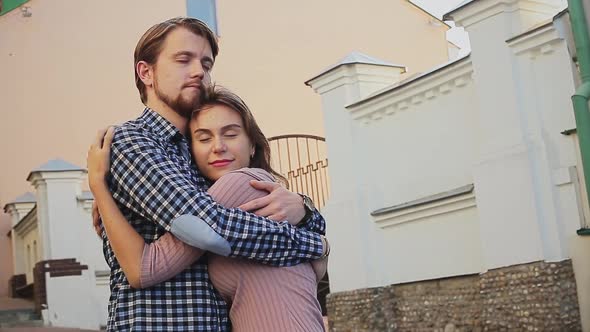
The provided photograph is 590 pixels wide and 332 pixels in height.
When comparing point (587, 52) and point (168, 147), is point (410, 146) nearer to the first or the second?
point (587, 52)

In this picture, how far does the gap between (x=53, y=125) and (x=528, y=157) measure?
9.99m

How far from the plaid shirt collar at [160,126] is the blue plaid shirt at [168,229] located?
0.26 ft

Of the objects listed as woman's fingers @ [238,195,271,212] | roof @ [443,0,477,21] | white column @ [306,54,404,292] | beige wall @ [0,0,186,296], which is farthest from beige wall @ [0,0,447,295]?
→ woman's fingers @ [238,195,271,212]

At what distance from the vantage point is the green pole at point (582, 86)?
677 cm

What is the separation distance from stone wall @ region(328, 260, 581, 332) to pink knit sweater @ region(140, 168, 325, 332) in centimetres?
545

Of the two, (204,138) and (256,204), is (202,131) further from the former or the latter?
(256,204)

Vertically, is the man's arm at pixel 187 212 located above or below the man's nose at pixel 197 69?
below

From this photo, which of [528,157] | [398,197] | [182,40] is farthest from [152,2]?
[182,40]

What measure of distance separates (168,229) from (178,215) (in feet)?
0.13

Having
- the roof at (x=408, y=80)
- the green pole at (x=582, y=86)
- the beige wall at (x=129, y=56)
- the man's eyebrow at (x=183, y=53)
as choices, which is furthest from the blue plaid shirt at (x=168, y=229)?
the beige wall at (x=129, y=56)

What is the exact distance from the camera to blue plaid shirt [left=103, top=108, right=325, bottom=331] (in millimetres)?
1915

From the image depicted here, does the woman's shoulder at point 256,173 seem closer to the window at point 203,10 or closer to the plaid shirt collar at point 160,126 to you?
the plaid shirt collar at point 160,126

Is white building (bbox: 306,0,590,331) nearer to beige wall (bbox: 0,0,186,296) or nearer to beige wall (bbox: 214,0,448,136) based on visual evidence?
A: beige wall (bbox: 0,0,186,296)

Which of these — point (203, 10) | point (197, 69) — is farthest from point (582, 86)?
point (197, 69)
